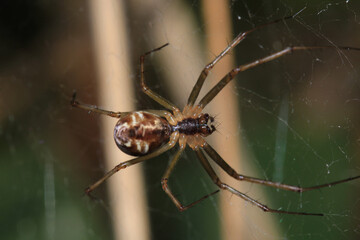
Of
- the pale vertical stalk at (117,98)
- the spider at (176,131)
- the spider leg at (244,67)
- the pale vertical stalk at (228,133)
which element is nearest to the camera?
the spider leg at (244,67)

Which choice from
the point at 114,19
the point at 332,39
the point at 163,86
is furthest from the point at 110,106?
the point at 332,39

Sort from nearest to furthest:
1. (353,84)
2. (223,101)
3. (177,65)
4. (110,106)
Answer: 1. (353,84)
2. (223,101)
3. (177,65)
4. (110,106)

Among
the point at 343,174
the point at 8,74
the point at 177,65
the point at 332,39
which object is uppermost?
the point at 8,74

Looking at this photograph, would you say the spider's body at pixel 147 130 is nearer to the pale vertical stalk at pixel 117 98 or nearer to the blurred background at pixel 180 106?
the blurred background at pixel 180 106

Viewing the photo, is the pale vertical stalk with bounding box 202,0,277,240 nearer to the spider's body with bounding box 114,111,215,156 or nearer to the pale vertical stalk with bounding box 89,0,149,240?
the spider's body with bounding box 114,111,215,156

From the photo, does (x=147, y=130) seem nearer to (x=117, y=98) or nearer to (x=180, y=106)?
(x=180, y=106)

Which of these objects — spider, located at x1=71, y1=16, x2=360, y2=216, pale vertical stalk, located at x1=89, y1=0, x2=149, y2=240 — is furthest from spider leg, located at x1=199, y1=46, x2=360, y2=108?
pale vertical stalk, located at x1=89, y1=0, x2=149, y2=240

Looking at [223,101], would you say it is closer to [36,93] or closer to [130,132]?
[130,132]

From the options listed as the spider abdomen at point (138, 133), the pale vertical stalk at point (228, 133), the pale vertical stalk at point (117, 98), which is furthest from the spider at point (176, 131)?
the pale vertical stalk at point (117, 98)
